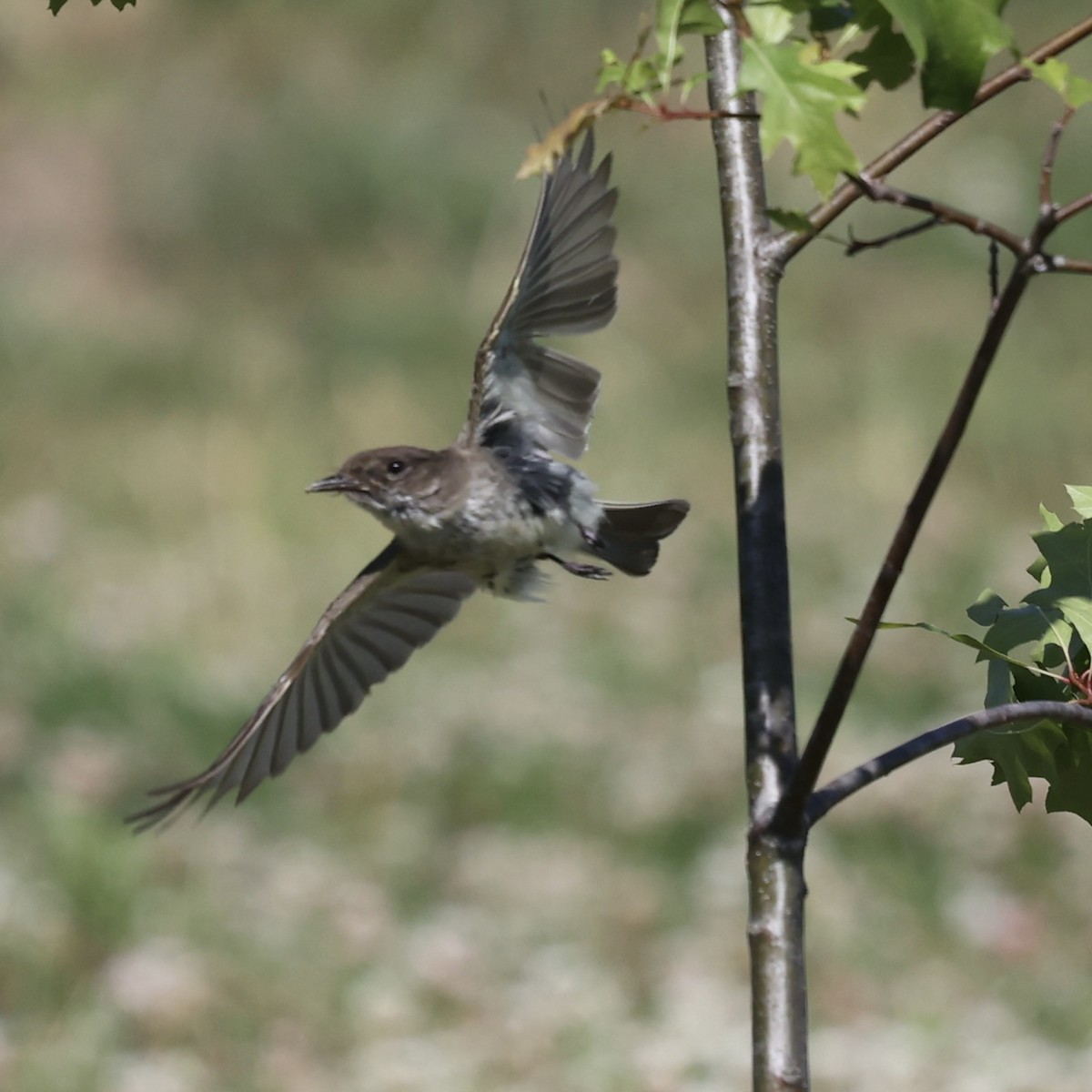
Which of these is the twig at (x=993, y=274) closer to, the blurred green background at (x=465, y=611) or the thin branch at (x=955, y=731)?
the thin branch at (x=955, y=731)

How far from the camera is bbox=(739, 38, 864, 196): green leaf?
133cm

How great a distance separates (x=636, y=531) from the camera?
12.5ft

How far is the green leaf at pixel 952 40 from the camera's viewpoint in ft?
4.36

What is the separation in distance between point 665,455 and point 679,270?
3017mm

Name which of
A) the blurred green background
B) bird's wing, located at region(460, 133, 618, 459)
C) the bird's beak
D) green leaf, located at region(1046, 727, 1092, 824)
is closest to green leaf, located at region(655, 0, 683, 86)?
green leaf, located at region(1046, 727, 1092, 824)

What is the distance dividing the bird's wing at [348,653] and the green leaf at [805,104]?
1.72 metres

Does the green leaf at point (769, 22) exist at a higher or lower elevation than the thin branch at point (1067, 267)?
higher

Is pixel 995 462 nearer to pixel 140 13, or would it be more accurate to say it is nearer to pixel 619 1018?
pixel 619 1018

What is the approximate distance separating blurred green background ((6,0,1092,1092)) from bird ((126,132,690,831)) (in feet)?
1.00

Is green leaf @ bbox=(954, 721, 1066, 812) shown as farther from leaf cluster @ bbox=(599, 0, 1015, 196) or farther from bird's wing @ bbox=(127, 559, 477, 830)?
bird's wing @ bbox=(127, 559, 477, 830)

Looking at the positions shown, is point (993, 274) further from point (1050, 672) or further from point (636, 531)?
point (636, 531)

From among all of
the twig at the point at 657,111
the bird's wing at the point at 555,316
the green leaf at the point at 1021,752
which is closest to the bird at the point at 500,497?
the bird's wing at the point at 555,316

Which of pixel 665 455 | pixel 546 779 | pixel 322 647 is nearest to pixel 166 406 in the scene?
pixel 665 455

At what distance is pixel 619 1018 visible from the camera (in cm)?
467
